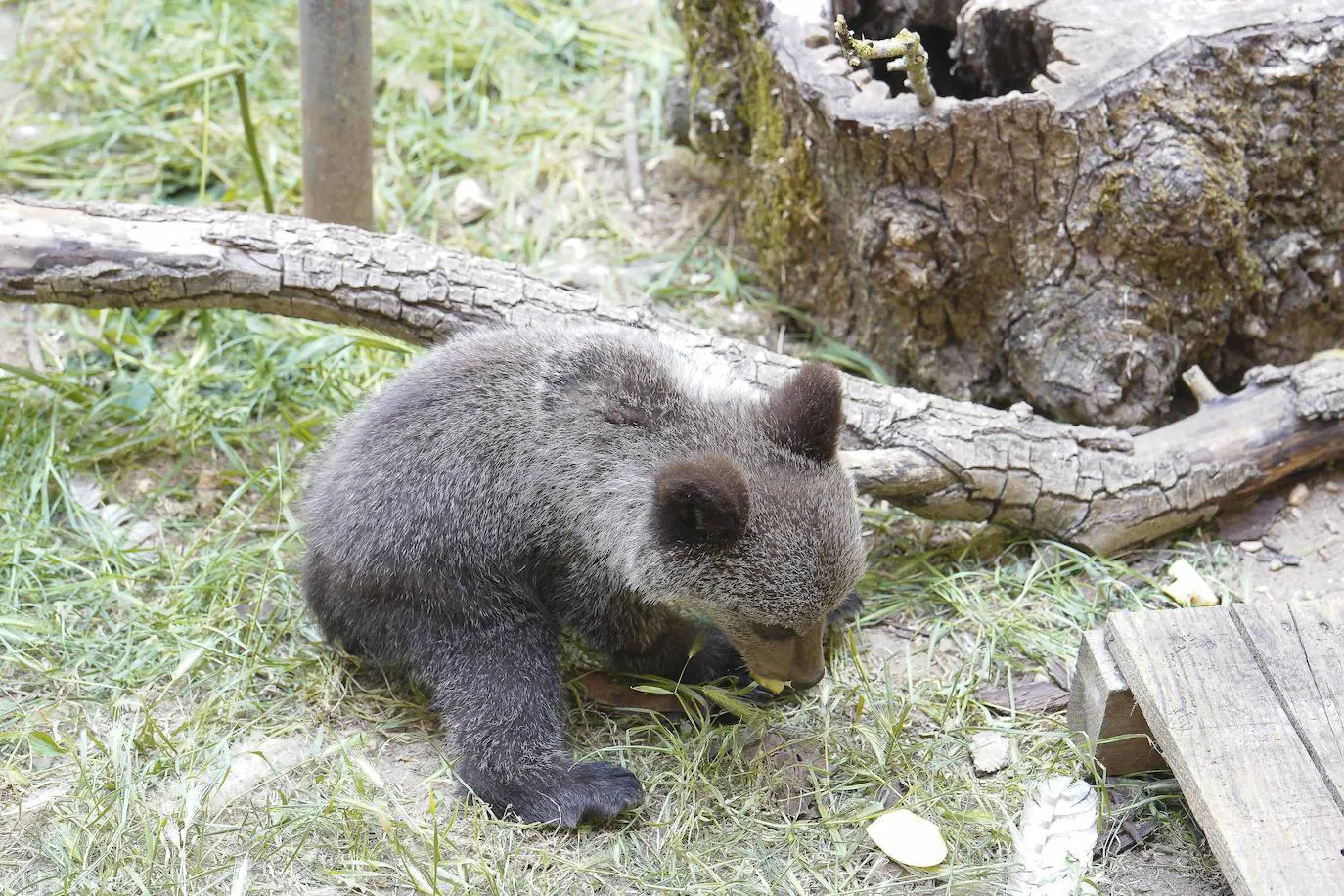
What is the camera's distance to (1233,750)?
4020mm

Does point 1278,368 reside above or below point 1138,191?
below

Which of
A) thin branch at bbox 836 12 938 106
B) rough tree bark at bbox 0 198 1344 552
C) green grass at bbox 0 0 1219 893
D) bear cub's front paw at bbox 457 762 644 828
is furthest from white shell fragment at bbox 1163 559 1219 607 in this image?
bear cub's front paw at bbox 457 762 644 828

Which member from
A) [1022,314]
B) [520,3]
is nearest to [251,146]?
[520,3]

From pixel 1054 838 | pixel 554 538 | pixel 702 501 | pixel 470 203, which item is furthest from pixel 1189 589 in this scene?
pixel 470 203

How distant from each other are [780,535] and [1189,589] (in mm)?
2186

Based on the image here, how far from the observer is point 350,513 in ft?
15.5

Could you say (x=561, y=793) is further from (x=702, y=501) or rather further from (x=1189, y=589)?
(x=1189, y=589)

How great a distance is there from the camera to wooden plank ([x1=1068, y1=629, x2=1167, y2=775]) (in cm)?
439

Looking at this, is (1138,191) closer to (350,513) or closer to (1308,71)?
(1308,71)

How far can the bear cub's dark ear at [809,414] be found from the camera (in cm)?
→ 445

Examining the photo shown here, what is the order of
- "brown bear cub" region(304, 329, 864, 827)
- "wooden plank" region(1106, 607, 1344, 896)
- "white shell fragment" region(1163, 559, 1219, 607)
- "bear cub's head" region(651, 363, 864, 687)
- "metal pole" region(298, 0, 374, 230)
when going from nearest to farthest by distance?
"wooden plank" region(1106, 607, 1344, 896)
"bear cub's head" region(651, 363, 864, 687)
"brown bear cub" region(304, 329, 864, 827)
"white shell fragment" region(1163, 559, 1219, 607)
"metal pole" region(298, 0, 374, 230)

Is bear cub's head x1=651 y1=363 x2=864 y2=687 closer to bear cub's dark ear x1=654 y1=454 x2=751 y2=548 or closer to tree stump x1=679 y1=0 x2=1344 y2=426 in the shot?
bear cub's dark ear x1=654 y1=454 x2=751 y2=548

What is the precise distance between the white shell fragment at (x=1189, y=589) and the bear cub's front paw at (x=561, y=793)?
2573 millimetres

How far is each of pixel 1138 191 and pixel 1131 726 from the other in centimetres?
252
